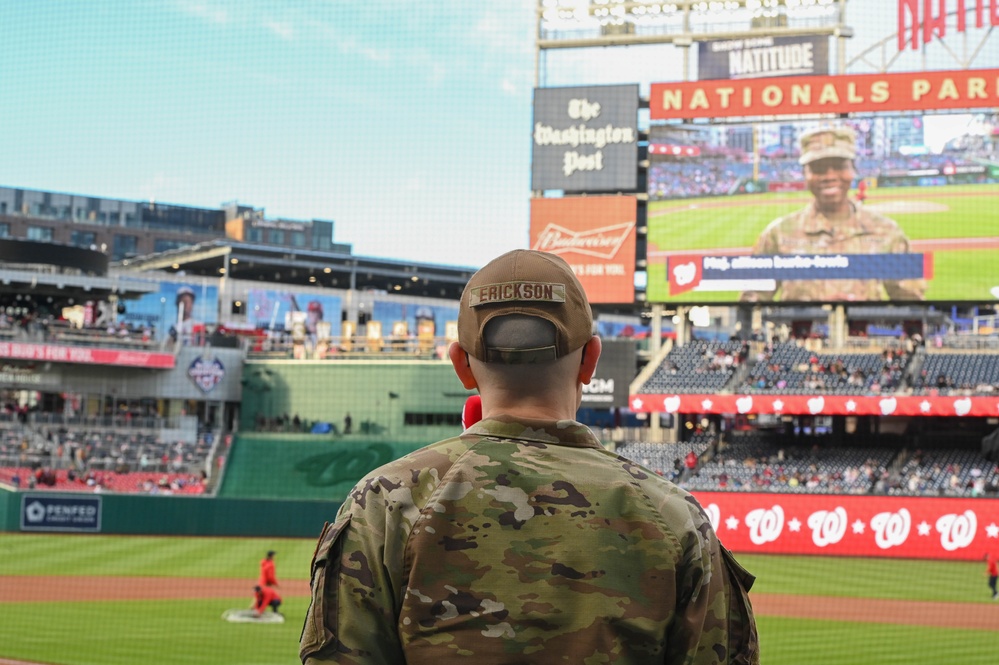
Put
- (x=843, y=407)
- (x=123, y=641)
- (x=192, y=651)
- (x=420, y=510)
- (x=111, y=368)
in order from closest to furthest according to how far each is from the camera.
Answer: (x=420, y=510), (x=192, y=651), (x=123, y=641), (x=843, y=407), (x=111, y=368)

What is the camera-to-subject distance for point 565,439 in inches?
78.1

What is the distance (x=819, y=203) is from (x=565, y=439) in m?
31.9

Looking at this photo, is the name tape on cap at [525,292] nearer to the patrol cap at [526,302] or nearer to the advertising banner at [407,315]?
the patrol cap at [526,302]

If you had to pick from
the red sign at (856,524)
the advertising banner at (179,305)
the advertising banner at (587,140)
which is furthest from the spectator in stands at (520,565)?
the advertising banner at (179,305)

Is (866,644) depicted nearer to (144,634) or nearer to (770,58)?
(144,634)

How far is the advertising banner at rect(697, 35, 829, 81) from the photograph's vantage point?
35.0 metres

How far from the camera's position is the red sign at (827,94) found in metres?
32.3

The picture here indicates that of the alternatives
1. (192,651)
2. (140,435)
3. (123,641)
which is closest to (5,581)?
(123,641)

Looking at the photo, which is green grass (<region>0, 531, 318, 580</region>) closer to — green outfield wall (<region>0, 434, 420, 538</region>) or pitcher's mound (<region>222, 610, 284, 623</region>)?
green outfield wall (<region>0, 434, 420, 538</region>)

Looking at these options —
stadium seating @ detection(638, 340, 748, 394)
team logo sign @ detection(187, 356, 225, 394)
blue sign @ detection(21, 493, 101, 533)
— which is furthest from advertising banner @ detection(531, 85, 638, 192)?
blue sign @ detection(21, 493, 101, 533)

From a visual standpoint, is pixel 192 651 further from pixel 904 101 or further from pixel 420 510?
pixel 904 101

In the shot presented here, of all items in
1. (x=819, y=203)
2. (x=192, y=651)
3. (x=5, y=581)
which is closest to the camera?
(x=192, y=651)

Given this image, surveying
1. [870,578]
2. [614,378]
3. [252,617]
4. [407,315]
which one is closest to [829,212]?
[614,378]

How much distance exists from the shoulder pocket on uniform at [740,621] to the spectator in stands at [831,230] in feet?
103
